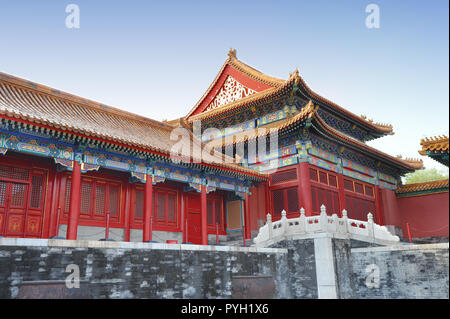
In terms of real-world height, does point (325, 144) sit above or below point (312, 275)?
above

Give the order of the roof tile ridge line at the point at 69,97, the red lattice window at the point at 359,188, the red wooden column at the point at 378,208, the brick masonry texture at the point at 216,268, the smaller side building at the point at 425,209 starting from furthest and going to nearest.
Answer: the smaller side building at the point at 425,209 < the red wooden column at the point at 378,208 < the red lattice window at the point at 359,188 < the roof tile ridge line at the point at 69,97 < the brick masonry texture at the point at 216,268

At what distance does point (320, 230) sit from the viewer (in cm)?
Answer: 1472

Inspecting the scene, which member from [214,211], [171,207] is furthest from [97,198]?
[214,211]

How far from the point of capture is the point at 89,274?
9.55 m

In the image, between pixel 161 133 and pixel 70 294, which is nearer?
pixel 70 294

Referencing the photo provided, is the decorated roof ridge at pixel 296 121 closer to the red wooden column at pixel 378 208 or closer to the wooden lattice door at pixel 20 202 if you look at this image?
the red wooden column at pixel 378 208

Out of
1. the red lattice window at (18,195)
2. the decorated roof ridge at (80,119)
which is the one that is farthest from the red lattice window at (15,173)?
the decorated roof ridge at (80,119)

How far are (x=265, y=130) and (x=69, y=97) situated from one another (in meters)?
8.36

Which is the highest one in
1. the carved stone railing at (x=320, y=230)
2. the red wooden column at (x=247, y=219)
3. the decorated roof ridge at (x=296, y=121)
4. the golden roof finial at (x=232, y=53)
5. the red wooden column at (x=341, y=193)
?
the golden roof finial at (x=232, y=53)

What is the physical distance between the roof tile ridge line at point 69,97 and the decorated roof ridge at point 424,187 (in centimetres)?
1566

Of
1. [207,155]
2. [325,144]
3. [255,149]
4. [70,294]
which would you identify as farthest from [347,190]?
[70,294]

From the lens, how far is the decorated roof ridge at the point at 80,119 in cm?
1210

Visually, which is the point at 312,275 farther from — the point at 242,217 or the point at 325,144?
the point at 325,144
